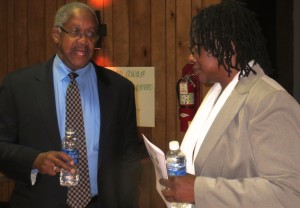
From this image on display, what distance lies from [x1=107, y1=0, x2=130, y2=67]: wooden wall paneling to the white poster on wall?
0.48 feet

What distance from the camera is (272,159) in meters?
1.53

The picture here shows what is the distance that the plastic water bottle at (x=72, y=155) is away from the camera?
2.21 metres

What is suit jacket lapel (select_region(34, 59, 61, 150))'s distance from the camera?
7.71ft

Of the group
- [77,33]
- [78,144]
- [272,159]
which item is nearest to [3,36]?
[77,33]

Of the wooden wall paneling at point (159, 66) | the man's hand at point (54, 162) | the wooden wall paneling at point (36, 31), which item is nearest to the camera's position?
the man's hand at point (54, 162)

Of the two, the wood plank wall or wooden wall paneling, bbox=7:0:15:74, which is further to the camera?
wooden wall paneling, bbox=7:0:15:74

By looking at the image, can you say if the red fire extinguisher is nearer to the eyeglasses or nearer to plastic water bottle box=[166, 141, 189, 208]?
the eyeglasses

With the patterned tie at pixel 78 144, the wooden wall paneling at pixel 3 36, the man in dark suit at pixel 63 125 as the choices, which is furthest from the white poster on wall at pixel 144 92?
the patterned tie at pixel 78 144

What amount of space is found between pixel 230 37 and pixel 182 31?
8.68 feet

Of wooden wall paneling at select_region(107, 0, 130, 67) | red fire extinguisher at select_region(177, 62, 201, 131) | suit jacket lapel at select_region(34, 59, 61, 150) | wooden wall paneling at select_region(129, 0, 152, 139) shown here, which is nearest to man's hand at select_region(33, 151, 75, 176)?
suit jacket lapel at select_region(34, 59, 61, 150)

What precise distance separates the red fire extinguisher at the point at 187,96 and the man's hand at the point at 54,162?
2213mm

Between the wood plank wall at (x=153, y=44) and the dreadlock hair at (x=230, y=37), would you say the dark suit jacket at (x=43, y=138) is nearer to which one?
the dreadlock hair at (x=230, y=37)

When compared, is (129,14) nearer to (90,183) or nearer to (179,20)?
(179,20)

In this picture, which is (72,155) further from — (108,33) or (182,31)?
(108,33)
